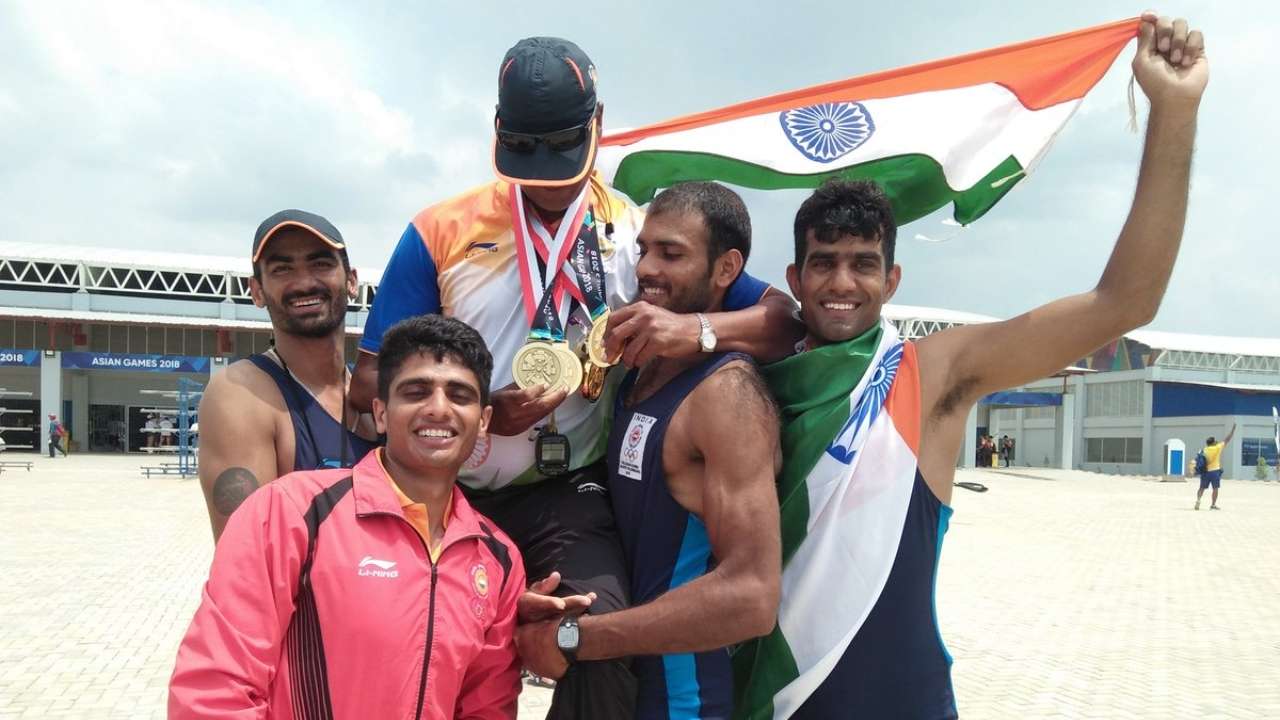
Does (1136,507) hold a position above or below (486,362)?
below

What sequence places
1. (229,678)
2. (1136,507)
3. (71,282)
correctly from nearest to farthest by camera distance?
(229,678), (1136,507), (71,282)

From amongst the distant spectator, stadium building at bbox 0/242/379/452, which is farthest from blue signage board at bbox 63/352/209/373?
the distant spectator

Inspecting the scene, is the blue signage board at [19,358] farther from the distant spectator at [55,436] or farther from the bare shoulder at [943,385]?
the bare shoulder at [943,385]

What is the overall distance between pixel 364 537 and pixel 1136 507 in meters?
30.6

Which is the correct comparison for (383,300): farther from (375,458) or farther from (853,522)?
(853,522)

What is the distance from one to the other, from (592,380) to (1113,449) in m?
66.3

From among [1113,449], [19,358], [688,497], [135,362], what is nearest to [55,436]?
[19,358]

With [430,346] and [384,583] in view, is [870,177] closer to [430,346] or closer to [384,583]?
[430,346]

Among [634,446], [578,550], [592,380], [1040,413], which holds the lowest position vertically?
[1040,413]

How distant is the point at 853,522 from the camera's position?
3.08 m

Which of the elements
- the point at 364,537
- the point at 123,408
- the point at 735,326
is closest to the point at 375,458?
the point at 364,537

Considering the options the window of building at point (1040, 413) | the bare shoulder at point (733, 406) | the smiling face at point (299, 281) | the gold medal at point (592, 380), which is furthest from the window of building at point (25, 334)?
the window of building at point (1040, 413)

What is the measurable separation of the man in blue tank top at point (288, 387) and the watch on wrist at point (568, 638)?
46.9 inches

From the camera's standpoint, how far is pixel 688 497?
3055mm
